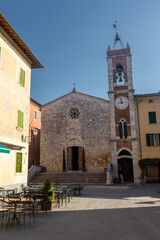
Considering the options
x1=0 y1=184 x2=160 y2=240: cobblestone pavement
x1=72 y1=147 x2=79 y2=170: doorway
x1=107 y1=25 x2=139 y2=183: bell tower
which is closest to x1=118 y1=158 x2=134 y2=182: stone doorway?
x1=107 y1=25 x2=139 y2=183: bell tower

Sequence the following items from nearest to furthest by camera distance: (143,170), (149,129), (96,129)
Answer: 1. (143,170)
2. (149,129)
3. (96,129)

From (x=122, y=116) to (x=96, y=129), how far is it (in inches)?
134

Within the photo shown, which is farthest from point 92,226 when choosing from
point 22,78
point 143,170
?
point 143,170

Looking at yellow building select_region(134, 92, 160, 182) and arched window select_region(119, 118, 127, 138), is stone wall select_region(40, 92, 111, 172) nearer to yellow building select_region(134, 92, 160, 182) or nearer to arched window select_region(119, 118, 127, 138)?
arched window select_region(119, 118, 127, 138)

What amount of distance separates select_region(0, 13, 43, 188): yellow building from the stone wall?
34.7 feet

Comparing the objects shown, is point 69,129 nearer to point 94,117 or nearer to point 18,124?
point 94,117

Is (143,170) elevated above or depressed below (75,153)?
below

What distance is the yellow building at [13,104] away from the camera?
465 inches

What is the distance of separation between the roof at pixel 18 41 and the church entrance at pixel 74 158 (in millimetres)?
11852

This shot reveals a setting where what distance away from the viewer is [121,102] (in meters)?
23.3

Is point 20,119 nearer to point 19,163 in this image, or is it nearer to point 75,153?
point 19,163

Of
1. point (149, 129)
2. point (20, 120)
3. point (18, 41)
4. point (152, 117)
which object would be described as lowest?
point (20, 120)

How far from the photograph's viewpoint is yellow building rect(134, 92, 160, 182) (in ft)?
69.7

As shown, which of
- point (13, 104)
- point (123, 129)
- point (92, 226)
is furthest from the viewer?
point (123, 129)
